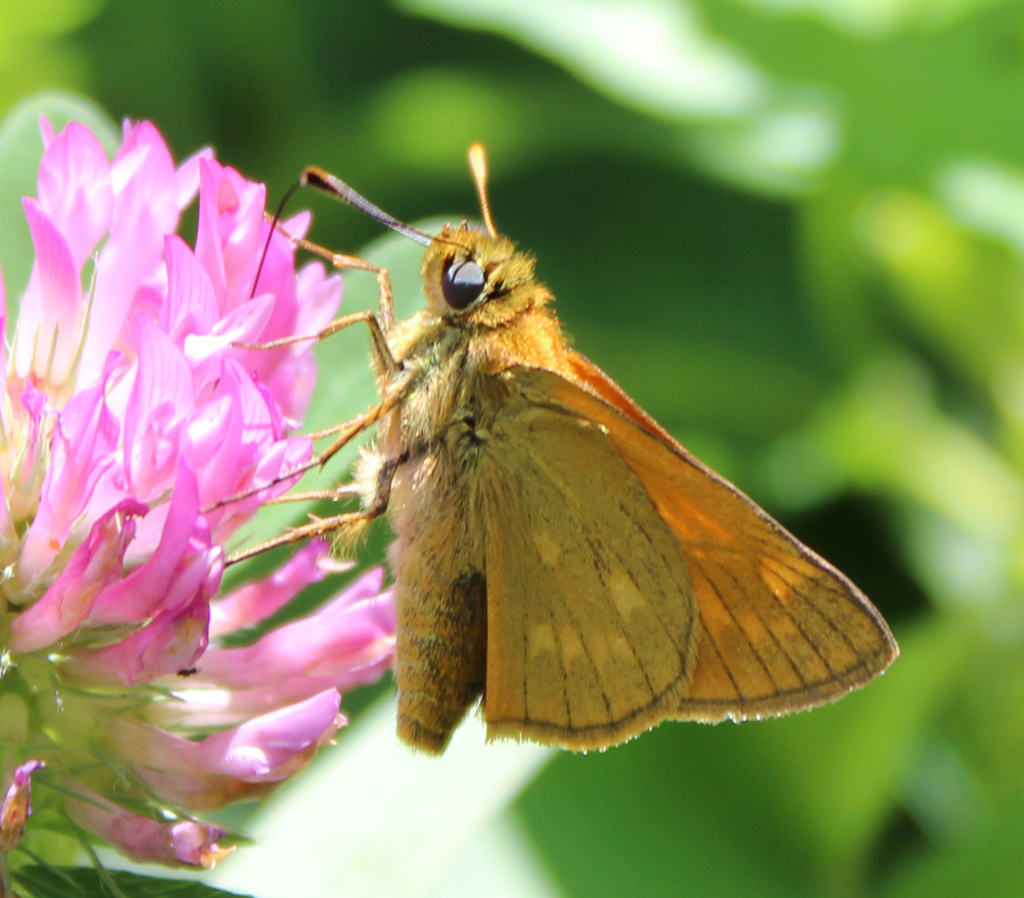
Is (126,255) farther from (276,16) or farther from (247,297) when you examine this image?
(276,16)

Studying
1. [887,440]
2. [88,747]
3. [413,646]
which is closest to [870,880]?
[887,440]

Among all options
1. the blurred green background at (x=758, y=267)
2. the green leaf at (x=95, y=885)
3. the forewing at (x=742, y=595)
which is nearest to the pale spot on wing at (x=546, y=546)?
the forewing at (x=742, y=595)

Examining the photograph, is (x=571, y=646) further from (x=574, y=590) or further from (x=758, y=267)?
(x=758, y=267)

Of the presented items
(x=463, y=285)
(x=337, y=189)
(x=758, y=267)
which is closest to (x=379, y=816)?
(x=463, y=285)

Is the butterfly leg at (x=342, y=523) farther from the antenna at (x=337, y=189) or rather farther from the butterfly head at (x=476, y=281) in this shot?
the antenna at (x=337, y=189)

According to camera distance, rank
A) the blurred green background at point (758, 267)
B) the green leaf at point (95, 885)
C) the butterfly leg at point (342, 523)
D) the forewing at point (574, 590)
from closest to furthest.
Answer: the green leaf at point (95, 885)
the butterfly leg at point (342, 523)
the forewing at point (574, 590)
the blurred green background at point (758, 267)

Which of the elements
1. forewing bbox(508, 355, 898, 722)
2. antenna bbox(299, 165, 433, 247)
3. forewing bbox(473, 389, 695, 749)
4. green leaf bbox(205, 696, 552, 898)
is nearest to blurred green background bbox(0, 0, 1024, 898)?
green leaf bbox(205, 696, 552, 898)
